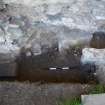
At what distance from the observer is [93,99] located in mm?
2426

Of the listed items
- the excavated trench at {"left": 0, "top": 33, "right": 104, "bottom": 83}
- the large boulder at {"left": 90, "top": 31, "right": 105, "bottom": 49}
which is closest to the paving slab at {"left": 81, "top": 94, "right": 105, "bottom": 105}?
the excavated trench at {"left": 0, "top": 33, "right": 104, "bottom": 83}

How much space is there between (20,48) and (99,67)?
86 cm

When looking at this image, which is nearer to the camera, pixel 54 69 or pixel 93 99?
pixel 93 99

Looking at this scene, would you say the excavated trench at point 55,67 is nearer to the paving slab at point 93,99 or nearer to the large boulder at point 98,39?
the large boulder at point 98,39

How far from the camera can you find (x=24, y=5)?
291 cm

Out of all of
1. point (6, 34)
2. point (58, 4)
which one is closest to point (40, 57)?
point (6, 34)

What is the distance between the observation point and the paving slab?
2.40 metres

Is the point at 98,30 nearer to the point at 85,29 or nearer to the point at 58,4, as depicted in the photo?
the point at 85,29

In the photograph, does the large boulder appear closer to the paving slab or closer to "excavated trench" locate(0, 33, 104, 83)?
"excavated trench" locate(0, 33, 104, 83)

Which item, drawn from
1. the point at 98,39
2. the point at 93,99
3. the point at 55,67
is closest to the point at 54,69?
the point at 55,67

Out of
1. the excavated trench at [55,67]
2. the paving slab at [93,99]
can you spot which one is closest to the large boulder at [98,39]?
the excavated trench at [55,67]

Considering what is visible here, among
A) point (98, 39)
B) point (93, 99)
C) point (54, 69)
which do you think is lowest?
point (93, 99)

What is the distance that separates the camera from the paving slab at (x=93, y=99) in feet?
7.88

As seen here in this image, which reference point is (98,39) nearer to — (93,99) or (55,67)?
(55,67)
